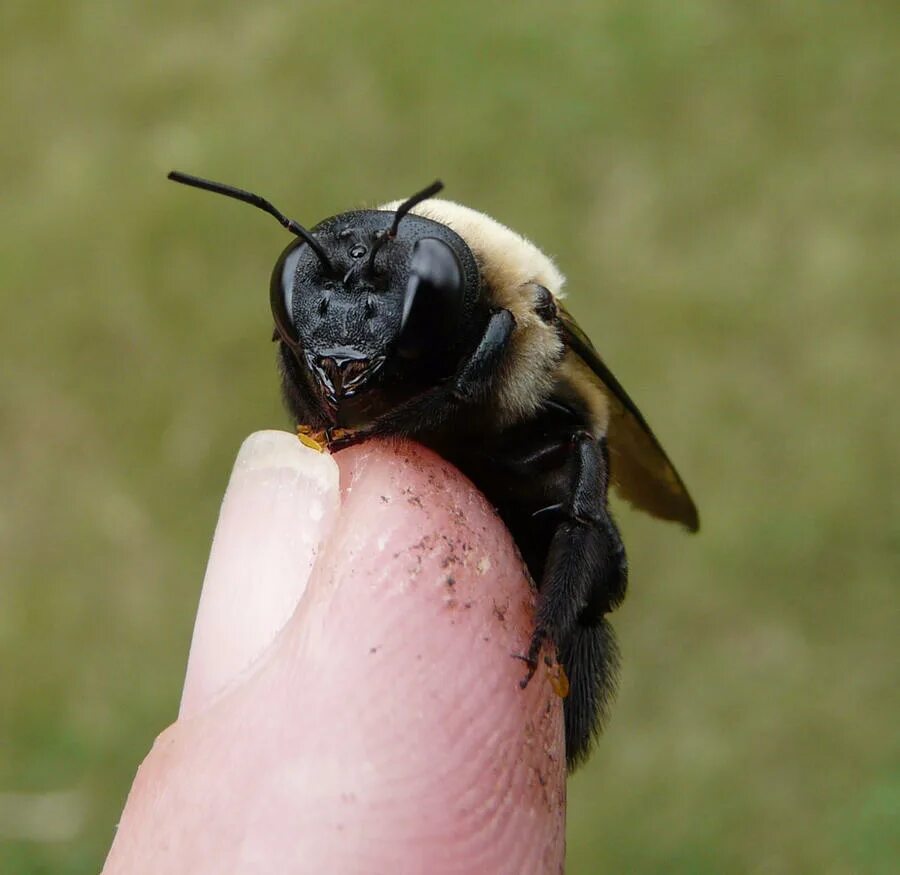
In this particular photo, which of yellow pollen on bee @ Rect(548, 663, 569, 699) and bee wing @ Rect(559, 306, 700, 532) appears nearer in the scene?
yellow pollen on bee @ Rect(548, 663, 569, 699)

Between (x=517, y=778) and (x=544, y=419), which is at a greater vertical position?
(x=544, y=419)

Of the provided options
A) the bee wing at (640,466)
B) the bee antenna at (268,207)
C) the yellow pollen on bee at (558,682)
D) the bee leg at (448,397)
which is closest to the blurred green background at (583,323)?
the bee wing at (640,466)

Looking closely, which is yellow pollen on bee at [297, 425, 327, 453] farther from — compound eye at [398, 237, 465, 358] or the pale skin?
compound eye at [398, 237, 465, 358]

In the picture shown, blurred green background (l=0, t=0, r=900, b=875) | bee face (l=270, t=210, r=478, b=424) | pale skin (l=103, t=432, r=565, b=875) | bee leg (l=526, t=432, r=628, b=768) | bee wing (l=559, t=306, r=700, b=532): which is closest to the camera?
pale skin (l=103, t=432, r=565, b=875)

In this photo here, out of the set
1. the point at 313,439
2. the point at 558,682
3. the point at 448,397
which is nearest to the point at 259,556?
the point at 313,439

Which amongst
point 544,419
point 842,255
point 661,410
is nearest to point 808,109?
point 842,255

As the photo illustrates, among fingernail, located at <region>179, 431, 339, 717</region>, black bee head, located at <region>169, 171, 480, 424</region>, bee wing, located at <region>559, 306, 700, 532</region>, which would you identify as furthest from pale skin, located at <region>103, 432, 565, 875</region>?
bee wing, located at <region>559, 306, 700, 532</region>

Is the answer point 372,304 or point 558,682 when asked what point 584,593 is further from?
point 372,304

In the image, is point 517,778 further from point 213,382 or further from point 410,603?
point 213,382
